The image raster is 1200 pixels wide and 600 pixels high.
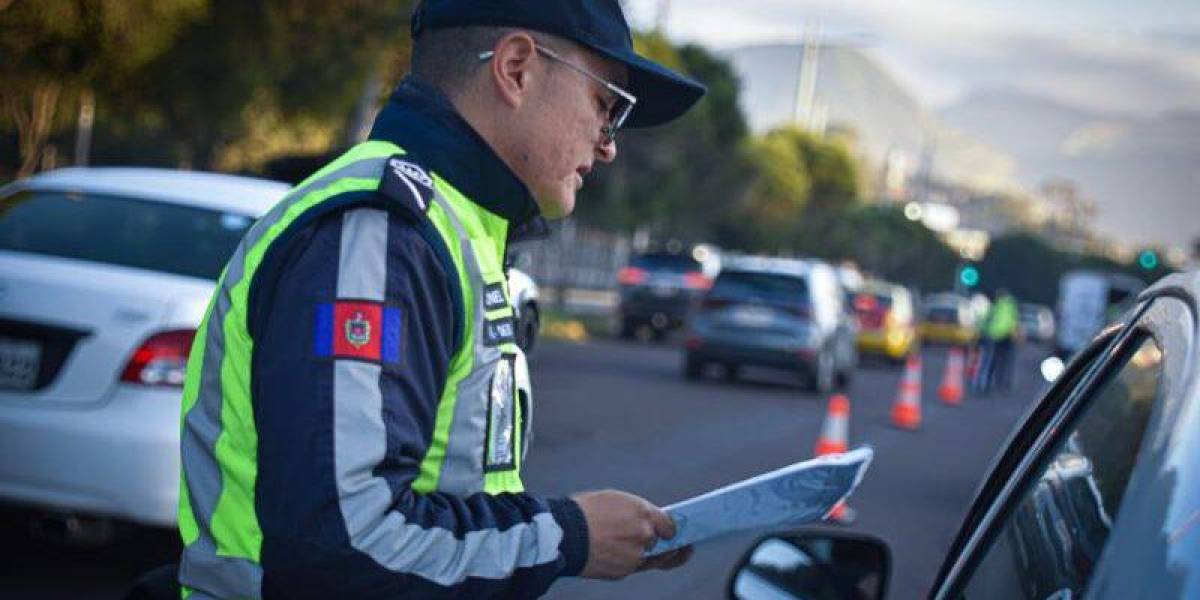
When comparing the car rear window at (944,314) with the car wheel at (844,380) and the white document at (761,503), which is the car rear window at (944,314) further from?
the white document at (761,503)

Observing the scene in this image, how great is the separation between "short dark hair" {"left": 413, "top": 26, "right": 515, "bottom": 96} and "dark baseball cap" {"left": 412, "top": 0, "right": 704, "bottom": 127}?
0.04 feet

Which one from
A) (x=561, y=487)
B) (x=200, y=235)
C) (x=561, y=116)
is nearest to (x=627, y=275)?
(x=561, y=487)

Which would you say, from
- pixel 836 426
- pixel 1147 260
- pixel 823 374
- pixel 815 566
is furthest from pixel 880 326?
pixel 815 566

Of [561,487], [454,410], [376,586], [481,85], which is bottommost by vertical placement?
[561,487]

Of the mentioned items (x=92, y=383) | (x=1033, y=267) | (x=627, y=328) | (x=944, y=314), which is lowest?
(x=1033, y=267)

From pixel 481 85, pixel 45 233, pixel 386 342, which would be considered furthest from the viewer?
pixel 45 233

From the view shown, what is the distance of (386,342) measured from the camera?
187 cm

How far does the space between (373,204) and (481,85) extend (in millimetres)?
327

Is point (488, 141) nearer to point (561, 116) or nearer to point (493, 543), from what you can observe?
point (561, 116)

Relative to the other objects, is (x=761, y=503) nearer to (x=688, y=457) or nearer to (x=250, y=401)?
(x=250, y=401)

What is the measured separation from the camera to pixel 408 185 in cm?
198

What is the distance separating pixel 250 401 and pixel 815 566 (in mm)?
1070

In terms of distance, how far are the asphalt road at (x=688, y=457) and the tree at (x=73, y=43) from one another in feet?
20.7

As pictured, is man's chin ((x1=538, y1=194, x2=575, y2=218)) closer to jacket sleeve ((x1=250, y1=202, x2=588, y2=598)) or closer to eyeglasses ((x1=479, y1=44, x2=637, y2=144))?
eyeglasses ((x1=479, y1=44, x2=637, y2=144))
